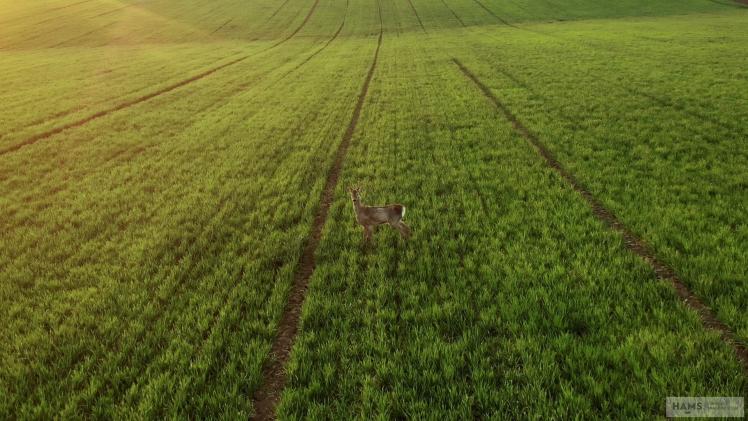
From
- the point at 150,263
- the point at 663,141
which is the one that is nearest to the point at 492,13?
the point at 663,141

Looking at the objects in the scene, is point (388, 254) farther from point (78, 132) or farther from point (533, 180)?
point (78, 132)

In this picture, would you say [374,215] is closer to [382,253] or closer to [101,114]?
[382,253]

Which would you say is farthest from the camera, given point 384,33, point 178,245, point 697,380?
point 384,33

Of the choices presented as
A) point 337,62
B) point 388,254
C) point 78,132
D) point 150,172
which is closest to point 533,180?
point 388,254

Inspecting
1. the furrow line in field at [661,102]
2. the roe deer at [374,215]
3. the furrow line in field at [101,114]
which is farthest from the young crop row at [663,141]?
the furrow line in field at [101,114]

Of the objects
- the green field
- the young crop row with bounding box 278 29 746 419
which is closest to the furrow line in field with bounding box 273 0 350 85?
the green field
